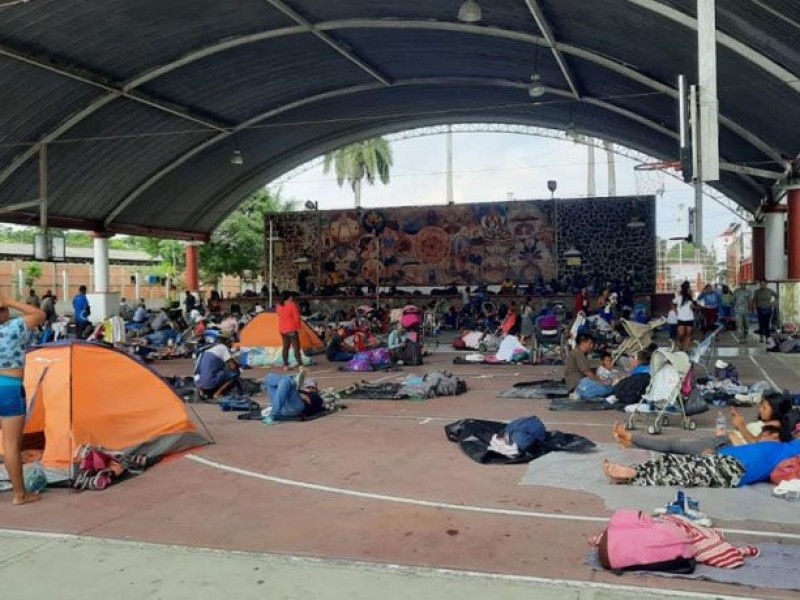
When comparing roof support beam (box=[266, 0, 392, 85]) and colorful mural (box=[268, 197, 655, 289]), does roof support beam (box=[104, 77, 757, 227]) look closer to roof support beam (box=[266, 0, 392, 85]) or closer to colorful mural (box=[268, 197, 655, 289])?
roof support beam (box=[266, 0, 392, 85])

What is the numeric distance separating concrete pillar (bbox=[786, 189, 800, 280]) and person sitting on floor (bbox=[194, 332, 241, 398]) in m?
11.6

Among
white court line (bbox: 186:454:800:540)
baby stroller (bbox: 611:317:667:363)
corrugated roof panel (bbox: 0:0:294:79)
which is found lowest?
white court line (bbox: 186:454:800:540)

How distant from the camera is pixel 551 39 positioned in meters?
15.3

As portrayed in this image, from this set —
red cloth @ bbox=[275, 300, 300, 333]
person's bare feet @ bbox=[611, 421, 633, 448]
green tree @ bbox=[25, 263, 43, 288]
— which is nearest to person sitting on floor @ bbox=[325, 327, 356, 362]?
red cloth @ bbox=[275, 300, 300, 333]

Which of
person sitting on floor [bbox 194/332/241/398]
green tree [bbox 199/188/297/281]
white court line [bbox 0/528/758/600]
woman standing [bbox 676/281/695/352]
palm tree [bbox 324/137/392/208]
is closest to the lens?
white court line [bbox 0/528/758/600]

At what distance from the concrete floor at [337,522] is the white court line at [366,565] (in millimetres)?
16

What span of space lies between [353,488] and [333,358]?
961 cm

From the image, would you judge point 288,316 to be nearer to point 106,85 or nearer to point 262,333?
point 262,333

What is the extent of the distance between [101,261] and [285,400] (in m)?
19.4

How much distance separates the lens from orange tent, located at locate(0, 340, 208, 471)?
6703 mm

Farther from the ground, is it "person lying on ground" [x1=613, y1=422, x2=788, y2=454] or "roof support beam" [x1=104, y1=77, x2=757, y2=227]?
"roof support beam" [x1=104, y1=77, x2=757, y2=227]

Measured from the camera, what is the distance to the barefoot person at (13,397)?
571cm

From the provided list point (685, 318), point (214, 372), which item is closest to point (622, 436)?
point (214, 372)

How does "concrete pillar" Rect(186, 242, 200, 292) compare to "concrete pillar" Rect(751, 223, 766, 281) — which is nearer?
"concrete pillar" Rect(751, 223, 766, 281)
